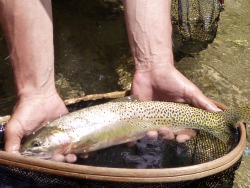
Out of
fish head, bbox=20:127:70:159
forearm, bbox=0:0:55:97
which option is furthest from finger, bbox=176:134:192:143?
forearm, bbox=0:0:55:97

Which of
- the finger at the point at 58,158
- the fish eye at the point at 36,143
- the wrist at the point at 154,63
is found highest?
the wrist at the point at 154,63

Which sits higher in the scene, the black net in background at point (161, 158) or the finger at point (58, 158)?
the finger at point (58, 158)

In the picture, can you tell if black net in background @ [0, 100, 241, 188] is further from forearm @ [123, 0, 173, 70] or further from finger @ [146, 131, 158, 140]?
forearm @ [123, 0, 173, 70]

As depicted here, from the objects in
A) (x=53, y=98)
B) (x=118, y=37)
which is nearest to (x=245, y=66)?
(x=118, y=37)

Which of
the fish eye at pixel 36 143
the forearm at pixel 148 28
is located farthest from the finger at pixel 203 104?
the fish eye at pixel 36 143

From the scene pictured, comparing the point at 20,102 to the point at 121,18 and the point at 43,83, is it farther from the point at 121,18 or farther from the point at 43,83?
the point at 121,18

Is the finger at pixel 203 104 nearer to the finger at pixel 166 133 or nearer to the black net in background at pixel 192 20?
the finger at pixel 166 133
